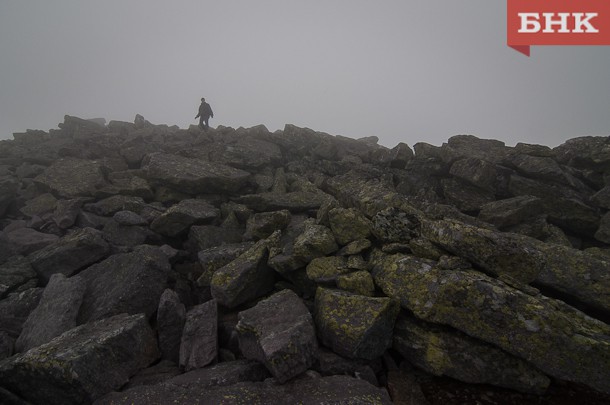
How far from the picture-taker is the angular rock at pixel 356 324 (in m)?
7.42

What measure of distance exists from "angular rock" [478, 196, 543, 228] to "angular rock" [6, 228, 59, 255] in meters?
20.5

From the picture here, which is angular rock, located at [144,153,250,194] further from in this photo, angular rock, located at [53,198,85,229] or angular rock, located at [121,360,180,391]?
angular rock, located at [121,360,180,391]

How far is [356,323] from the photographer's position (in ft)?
24.7

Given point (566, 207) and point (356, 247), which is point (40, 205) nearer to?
point (356, 247)

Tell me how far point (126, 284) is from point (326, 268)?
6808mm

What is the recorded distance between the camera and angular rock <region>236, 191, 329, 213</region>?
15.1m

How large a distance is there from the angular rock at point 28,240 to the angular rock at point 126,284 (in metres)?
5.12

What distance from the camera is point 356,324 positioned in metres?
7.51

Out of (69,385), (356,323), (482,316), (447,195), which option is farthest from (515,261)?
(69,385)

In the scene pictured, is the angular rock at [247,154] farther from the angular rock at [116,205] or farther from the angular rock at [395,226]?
the angular rock at [395,226]

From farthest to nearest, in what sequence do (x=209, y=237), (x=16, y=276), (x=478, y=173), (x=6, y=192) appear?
(x=6, y=192), (x=478, y=173), (x=209, y=237), (x=16, y=276)

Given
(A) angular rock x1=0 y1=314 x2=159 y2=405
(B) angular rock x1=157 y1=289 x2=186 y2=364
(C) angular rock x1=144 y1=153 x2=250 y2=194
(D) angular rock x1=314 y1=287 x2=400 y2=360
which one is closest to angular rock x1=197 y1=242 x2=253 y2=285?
(B) angular rock x1=157 y1=289 x2=186 y2=364

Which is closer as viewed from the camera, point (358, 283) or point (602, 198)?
point (358, 283)

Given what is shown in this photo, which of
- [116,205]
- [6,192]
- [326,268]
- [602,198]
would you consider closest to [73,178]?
[6,192]
